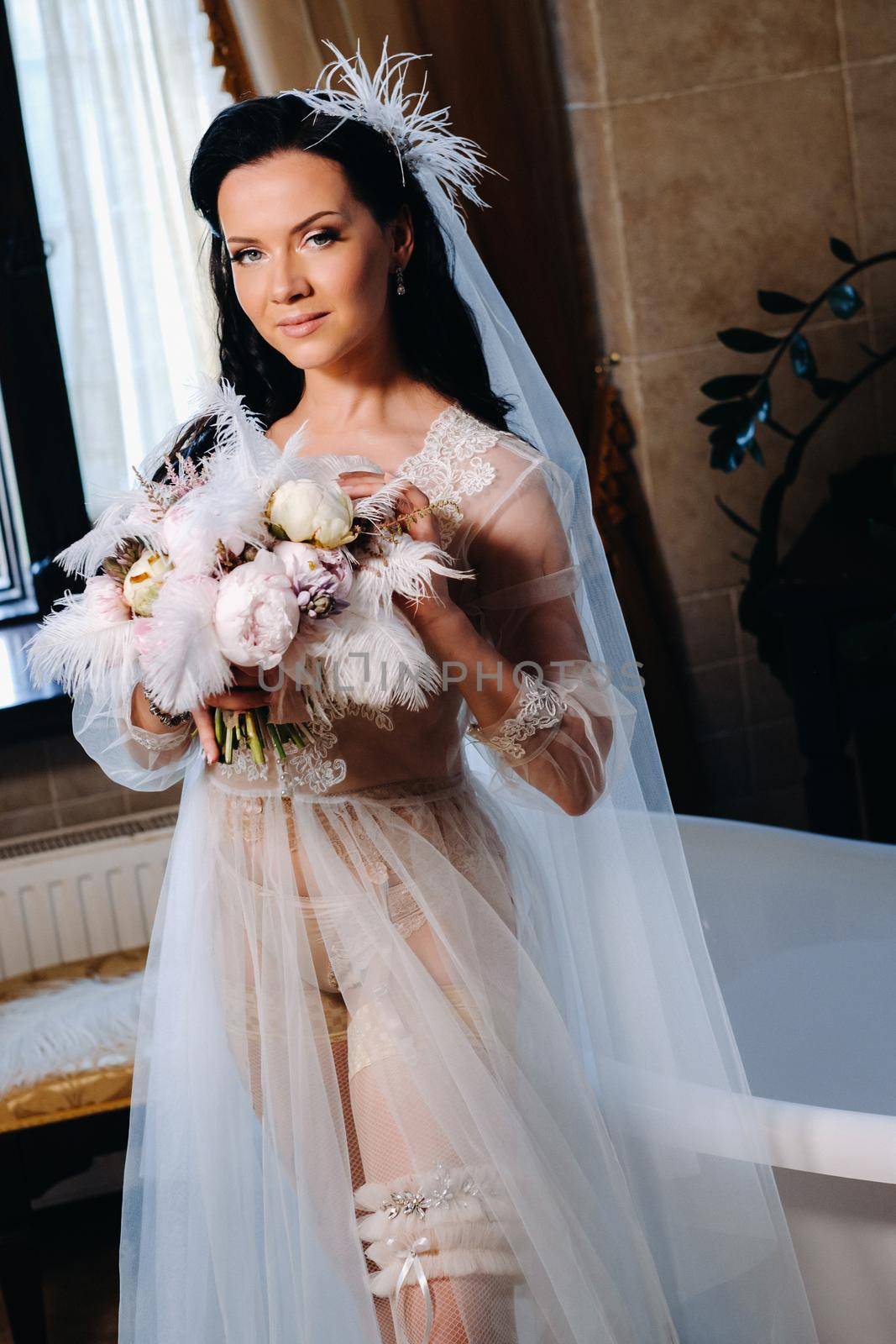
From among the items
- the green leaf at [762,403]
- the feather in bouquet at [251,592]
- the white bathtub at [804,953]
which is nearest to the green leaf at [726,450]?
the green leaf at [762,403]

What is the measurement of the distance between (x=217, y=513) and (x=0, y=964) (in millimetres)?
1986

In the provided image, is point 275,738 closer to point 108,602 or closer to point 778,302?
point 108,602

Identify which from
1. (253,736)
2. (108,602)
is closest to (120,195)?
(108,602)

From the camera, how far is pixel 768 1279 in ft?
5.65

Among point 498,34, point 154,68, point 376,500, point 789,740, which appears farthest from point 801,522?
point 376,500

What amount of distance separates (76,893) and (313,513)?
1.93m

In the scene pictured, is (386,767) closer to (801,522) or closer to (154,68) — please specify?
(154,68)

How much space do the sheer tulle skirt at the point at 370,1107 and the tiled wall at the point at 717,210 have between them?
1.86 m

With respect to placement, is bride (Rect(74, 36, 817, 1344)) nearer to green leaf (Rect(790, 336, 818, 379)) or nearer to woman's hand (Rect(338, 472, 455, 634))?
woman's hand (Rect(338, 472, 455, 634))

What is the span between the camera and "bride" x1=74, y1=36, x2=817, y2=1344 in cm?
144

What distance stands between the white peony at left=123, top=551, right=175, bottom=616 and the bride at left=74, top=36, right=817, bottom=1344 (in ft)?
0.39

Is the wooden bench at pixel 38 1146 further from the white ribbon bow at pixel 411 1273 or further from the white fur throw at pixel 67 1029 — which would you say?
the white ribbon bow at pixel 411 1273

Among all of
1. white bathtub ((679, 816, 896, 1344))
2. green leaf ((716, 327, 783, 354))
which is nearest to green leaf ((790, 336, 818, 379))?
green leaf ((716, 327, 783, 354))

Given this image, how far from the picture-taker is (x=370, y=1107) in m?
1.46
